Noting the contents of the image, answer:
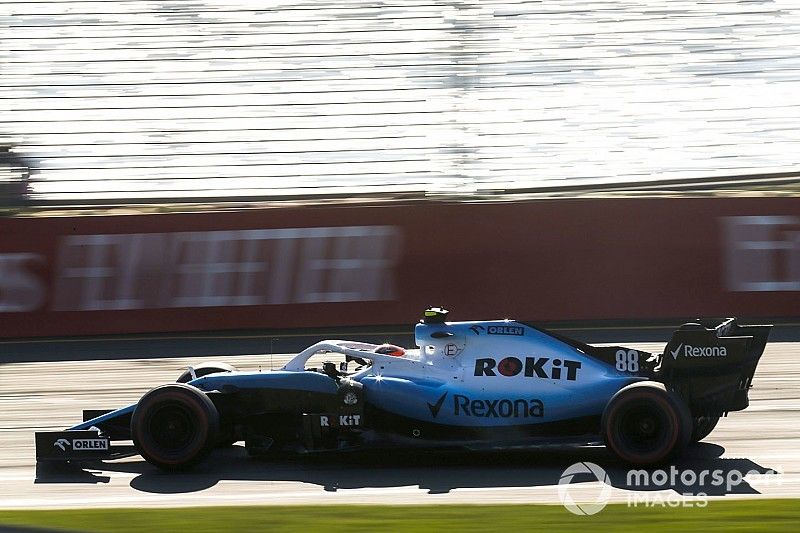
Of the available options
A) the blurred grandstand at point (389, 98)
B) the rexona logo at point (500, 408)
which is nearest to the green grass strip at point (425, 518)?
the rexona logo at point (500, 408)

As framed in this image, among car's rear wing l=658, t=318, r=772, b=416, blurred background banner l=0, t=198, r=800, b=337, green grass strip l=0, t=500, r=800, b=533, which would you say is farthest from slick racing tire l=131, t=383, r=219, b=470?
blurred background banner l=0, t=198, r=800, b=337

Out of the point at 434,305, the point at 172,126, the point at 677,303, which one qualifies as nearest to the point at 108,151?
the point at 172,126

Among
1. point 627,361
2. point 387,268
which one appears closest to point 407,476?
point 627,361

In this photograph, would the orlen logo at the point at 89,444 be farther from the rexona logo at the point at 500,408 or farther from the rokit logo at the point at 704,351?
the rokit logo at the point at 704,351

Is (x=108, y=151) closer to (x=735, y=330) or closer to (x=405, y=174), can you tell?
(x=405, y=174)

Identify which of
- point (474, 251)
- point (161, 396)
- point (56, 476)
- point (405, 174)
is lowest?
point (56, 476)

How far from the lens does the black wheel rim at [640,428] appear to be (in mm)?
7348

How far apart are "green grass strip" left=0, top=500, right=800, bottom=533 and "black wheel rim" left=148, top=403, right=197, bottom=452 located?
44.9 inches

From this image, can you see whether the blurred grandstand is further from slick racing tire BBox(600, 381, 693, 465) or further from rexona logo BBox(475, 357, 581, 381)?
slick racing tire BBox(600, 381, 693, 465)

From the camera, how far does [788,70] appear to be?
51.2 ft

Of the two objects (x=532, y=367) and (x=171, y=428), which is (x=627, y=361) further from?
(x=171, y=428)

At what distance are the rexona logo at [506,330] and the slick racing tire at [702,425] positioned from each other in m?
1.32

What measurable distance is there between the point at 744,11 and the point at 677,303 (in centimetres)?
489

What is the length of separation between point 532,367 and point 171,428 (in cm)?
252
